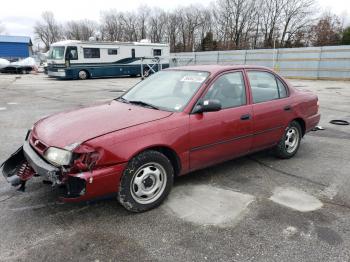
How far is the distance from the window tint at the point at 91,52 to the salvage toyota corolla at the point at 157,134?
67.0 feet

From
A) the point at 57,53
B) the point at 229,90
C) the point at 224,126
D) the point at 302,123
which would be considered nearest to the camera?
the point at 224,126

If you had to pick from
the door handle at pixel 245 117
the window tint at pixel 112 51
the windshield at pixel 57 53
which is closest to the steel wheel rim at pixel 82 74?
the windshield at pixel 57 53

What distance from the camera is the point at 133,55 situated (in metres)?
26.2

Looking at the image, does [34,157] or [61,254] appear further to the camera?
[34,157]

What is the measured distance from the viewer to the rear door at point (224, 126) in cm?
367

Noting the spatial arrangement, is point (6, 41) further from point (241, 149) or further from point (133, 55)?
point (241, 149)

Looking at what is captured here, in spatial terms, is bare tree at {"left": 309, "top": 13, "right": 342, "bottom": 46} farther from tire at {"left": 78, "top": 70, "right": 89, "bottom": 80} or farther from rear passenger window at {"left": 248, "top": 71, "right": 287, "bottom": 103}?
rear passenger window at {"left": 248, "top": 71, "right": 287, "bottom": 103}

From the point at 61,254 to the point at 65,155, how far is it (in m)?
0.87

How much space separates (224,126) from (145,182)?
126 centimetres

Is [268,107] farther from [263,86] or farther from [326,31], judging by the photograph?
[326,31]

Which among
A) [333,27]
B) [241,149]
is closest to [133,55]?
[241,149]

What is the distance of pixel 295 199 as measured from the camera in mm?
3699

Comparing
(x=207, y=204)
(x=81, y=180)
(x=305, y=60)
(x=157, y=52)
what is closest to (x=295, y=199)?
(x=207, y=204)

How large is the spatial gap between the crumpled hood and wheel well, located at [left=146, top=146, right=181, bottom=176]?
0.33m
